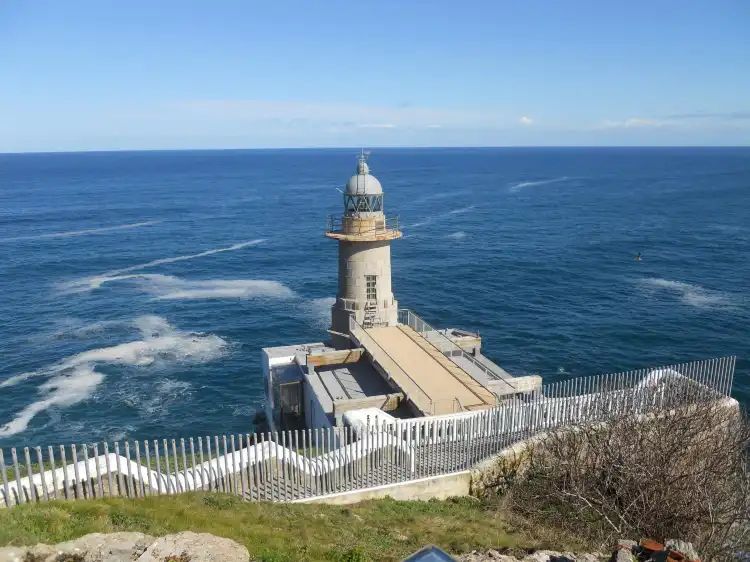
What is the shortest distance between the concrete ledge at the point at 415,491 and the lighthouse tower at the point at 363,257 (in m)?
13.5

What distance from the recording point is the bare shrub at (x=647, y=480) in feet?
46.4

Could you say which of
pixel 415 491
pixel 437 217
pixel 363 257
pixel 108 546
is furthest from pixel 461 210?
pixel 108 546

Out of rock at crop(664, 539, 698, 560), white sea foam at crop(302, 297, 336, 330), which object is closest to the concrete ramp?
rock at crop(664, 539, 698, 560)

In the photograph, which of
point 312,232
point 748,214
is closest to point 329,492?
point 312,232

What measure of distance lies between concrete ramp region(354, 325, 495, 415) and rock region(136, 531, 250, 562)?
34.6 ft

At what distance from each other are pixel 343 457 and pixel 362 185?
16.5m

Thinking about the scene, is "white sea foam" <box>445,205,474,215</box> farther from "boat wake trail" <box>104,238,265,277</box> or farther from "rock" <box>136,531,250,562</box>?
"rock" <box>136,531,250,562</box>

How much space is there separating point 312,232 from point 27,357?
183 feet

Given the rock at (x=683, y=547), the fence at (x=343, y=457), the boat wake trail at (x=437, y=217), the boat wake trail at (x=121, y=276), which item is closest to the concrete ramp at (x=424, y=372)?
the fence at (x=343, y=457)

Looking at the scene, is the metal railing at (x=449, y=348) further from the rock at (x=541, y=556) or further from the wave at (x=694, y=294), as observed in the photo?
the wave at (x=694, y=294)

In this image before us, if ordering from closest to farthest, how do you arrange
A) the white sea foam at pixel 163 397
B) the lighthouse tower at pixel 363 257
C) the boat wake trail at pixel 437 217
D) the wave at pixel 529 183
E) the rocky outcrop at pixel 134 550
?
the rocky outcrop at pixel 134 550, the lighthouse tower at pixel 363 257, the white sea foam at pixel 163 397, the boat wake trail at pixel 437 217, the wave at pixel 529 183

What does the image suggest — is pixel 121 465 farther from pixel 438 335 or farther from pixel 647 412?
pixel 438 335

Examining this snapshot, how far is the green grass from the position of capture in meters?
11.1

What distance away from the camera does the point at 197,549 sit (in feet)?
32.6
